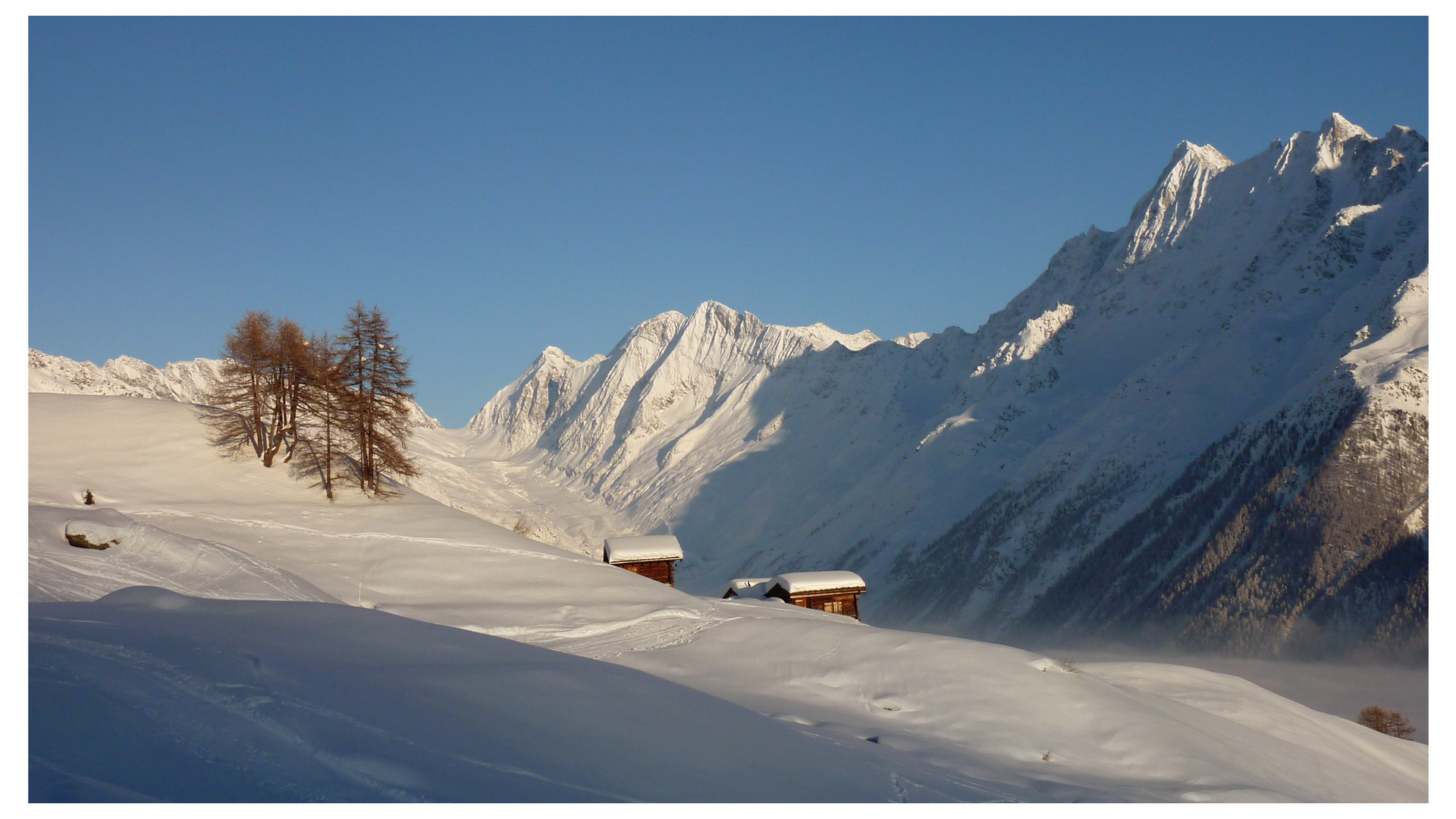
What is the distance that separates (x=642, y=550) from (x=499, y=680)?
19810mm

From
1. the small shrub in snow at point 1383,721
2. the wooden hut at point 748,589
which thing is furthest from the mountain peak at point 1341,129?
the wooden hut at point 748,589

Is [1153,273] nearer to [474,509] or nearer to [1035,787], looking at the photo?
[474,509]

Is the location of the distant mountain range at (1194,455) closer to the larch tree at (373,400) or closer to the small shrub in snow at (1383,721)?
the small shrub in snow at (1383,721)

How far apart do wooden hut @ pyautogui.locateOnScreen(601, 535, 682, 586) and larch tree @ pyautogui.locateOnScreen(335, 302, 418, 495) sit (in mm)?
7065

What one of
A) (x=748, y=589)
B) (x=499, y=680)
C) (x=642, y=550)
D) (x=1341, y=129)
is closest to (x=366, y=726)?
(x=499, y=680)

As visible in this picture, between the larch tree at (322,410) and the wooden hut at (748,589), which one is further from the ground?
the larch tree at (322,410)

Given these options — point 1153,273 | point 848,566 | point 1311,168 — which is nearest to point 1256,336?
point 1153,273

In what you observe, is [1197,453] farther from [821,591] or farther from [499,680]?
[499,680]

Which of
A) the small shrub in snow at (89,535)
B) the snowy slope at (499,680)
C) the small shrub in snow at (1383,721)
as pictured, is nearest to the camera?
the snowy slope at (499,680)

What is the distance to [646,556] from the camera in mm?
29469

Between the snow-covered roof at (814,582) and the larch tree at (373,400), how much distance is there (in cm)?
1291

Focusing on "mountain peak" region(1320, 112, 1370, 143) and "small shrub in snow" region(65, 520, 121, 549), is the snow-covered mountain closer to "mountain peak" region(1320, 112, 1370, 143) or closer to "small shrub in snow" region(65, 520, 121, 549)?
"mountain peak" region(1320, 112, 1370, 143)

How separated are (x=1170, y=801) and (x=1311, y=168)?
649 feet

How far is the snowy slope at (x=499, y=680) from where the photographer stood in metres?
7.57
